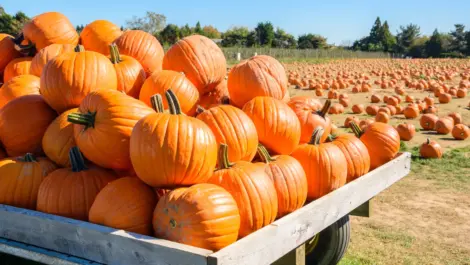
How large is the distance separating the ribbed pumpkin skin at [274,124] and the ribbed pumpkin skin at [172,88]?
1.23 ft

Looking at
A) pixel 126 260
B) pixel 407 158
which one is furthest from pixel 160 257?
pixel 407 158

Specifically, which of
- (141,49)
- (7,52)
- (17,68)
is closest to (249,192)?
(141,49)

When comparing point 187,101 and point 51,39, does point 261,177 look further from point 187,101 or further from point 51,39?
point 51,39

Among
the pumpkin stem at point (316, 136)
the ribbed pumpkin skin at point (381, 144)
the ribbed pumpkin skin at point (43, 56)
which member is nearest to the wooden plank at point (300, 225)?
the ribbed pumpkin skin at point (381, 144)

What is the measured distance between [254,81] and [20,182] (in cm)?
160

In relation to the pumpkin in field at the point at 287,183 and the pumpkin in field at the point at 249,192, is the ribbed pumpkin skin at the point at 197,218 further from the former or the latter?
the pumpkin in field at the point at 287,183

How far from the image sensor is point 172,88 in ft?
10.1

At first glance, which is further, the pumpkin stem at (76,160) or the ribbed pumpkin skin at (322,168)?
the ribbed pumpkin skin at (322,168)

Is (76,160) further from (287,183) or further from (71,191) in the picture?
(287,183)

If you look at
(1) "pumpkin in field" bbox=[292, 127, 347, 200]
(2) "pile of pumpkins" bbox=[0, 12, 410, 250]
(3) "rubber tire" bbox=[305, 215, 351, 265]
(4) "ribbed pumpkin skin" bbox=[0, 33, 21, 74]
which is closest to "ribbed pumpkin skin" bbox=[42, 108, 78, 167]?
(2) "pile of pumpkins" bbox=[0, 12, 410, 250]

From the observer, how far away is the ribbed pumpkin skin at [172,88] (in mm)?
3076

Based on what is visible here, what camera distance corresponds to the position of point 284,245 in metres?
2.29

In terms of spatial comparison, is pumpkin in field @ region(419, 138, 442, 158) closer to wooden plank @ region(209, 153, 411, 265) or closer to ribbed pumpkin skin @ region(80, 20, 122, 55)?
wooden plank @ region(209, 153, 411, 265)

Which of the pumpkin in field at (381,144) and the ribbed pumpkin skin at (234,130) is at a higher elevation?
the ribbed pumpkin skin at (234,130)
